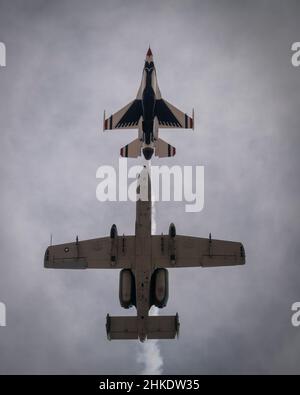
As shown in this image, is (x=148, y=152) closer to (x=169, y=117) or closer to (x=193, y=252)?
(x=169, y=117)

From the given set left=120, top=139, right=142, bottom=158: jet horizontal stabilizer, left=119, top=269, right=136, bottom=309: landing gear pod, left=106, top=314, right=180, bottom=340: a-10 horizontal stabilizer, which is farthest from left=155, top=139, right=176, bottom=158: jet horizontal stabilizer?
left=106, top=314, right=180, bottom=340: a-10 horizontal stabilizer

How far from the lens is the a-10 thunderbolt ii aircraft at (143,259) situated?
50.9 metres

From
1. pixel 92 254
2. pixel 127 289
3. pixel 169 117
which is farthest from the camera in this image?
pixel 169 117

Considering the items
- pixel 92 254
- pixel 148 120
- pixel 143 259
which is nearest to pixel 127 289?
pixel 143 259

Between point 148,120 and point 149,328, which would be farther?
point 148,120

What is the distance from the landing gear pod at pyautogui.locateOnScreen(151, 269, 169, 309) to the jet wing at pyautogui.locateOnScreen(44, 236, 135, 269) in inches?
146

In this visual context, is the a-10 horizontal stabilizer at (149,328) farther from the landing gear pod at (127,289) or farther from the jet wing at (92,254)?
the jet wing at (92,254)

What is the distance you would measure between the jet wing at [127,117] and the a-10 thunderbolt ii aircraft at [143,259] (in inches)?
476

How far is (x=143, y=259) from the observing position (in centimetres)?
5209

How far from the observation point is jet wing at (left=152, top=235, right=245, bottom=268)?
5284 centimetres

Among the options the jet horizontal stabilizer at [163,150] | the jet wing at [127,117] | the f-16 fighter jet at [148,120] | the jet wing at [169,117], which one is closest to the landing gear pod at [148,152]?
the f-16 fighter jet at [148,120]

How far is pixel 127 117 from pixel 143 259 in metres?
19.2

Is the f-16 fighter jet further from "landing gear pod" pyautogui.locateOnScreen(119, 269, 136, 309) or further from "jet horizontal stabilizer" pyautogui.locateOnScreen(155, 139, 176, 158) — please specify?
"landing gear pod" pyautogui.locateOnScreen(119, 269, 136, 309)
